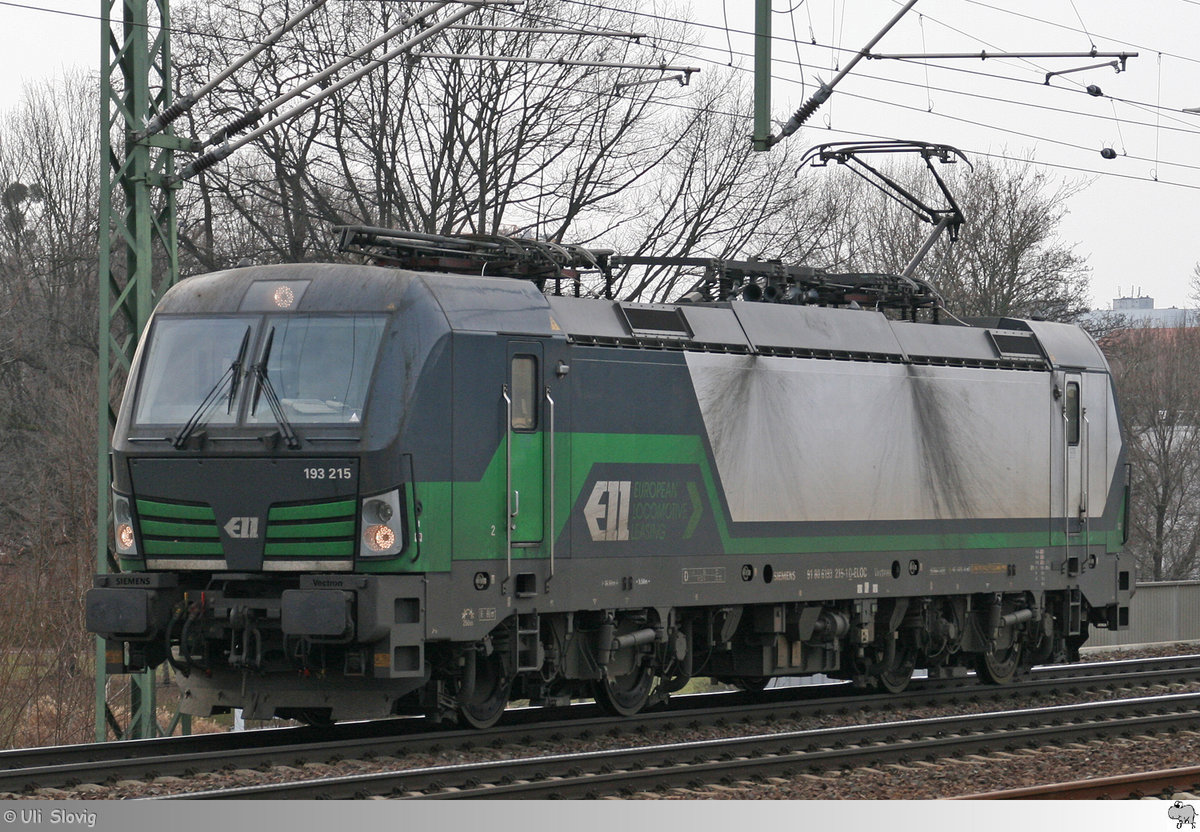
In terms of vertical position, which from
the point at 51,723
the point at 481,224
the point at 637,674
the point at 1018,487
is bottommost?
the point at 51,723

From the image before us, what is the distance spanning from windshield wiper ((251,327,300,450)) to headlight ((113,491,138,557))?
4.64 ft

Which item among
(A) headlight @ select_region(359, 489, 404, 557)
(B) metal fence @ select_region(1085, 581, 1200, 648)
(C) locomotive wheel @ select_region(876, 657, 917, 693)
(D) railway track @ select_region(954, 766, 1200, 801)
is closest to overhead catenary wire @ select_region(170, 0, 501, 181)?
(A) headlight @ select_region(359, 489, 404, 557)

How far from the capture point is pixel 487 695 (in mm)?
13414

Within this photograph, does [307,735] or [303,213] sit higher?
[303,213]

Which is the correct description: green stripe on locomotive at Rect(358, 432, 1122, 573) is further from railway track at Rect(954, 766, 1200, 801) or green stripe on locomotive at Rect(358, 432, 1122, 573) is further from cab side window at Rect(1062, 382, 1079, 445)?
railway track at Rect(954, 766, 1200, 801)

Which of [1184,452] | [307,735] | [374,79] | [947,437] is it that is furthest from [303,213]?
[1184,452]

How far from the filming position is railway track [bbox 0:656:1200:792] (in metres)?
11.0

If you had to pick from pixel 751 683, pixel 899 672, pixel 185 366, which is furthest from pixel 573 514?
pixel 899 672

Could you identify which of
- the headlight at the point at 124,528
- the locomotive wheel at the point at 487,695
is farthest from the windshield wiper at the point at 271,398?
the locomotive wheel at the point at 487,695

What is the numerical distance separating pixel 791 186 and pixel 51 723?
19078mm

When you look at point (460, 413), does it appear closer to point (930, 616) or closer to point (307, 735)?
point (307, 735)

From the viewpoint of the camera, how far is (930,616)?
1722 cm

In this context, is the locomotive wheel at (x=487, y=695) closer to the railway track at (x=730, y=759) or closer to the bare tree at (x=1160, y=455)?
the railway track at (x=730, y=759)

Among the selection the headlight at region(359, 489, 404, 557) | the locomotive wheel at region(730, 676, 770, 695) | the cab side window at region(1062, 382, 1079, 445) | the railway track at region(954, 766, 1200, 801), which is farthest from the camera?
the cab side window at region(1062, 382, 1079, 445)
